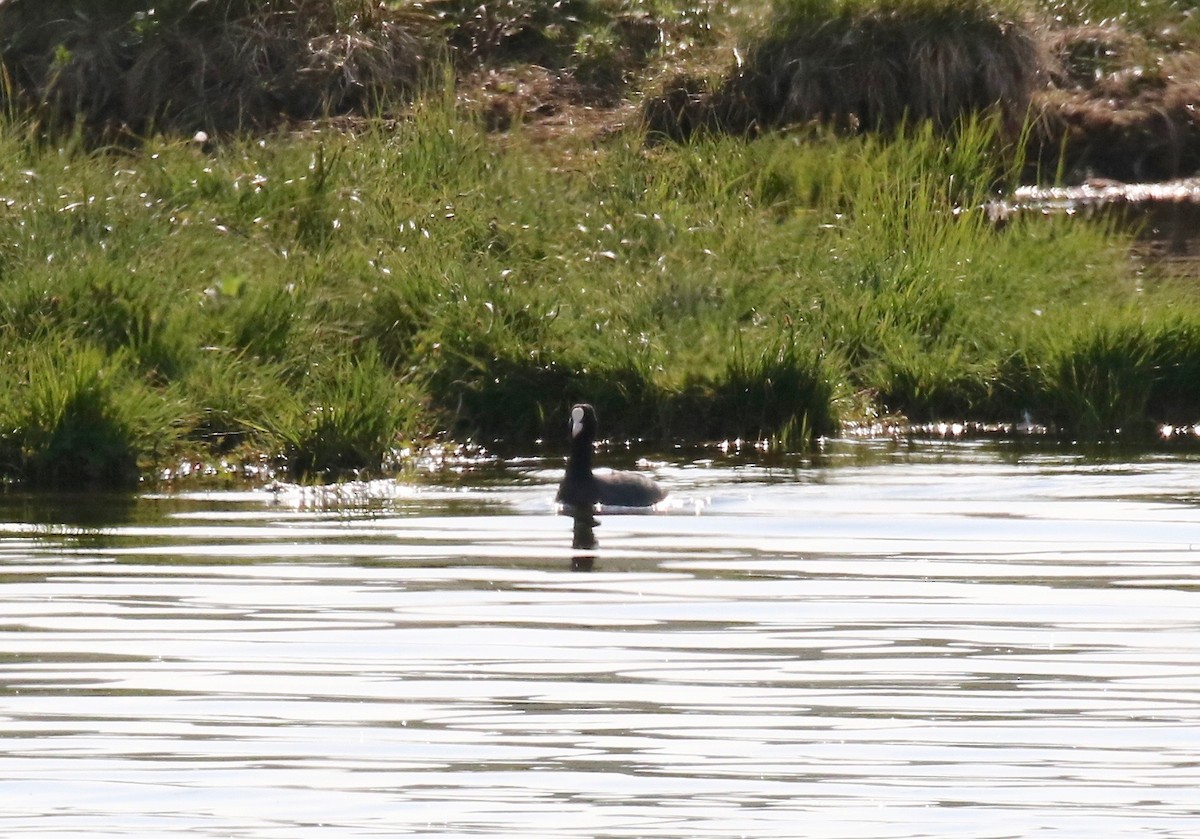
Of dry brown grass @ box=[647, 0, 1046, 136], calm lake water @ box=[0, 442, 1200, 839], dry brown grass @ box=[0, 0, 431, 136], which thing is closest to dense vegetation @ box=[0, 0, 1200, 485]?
calm lake water @ box=[0, 442, 1200, 839]

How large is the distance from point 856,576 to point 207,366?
15.7 feet

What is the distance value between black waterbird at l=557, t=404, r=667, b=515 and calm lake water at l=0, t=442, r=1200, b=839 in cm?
16

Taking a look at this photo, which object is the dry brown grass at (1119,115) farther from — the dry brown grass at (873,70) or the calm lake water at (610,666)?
the calm lake water at (610,666)

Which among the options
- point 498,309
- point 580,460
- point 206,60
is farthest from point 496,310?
point 206,60

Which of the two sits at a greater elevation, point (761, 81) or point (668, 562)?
point (761, 81)

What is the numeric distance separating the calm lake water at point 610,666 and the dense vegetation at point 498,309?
44.2 inches

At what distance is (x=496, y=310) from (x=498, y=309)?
26 mm

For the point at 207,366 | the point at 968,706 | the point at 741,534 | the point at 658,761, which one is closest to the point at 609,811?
the point at 658,761

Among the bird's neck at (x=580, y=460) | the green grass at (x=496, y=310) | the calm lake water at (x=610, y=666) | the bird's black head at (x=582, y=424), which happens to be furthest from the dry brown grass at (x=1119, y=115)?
the calm lake water at (x=610, y=666)

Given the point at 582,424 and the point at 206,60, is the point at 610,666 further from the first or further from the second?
the point at 206,60

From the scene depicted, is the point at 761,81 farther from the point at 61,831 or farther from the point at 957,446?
the point at 61,831

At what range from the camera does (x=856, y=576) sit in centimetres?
877

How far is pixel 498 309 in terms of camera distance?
13.4 metres

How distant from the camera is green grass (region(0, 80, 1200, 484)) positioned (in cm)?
1209
